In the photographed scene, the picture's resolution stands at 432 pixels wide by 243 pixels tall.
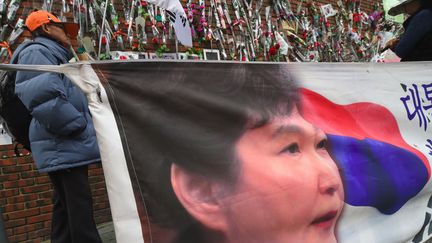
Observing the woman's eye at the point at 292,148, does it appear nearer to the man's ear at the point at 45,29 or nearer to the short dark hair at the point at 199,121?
the short dark hair at the point at 199,121

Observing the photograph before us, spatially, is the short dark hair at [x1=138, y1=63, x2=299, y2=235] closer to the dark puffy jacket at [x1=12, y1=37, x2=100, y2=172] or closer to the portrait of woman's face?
the portrait of woman's face

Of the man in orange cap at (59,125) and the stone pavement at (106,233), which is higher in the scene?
the man in orange cap at (59,125)

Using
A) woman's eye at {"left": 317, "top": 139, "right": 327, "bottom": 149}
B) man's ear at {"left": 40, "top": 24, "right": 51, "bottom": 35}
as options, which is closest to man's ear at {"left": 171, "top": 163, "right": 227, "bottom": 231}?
woman's eye at {"left": 317, "top": 139, "right": 327, "bottom": 149}

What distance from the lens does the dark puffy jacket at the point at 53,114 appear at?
2.60 meters

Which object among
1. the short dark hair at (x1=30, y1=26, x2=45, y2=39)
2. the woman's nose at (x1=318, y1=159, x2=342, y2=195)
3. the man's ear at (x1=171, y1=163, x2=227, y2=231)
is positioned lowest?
the woman's nose at (x1=318, y1=159, x2=342, y2=195)

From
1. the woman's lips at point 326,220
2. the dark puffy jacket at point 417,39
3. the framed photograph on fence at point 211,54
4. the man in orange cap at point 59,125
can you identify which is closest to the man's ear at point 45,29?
the man in orange cap at point 59,125

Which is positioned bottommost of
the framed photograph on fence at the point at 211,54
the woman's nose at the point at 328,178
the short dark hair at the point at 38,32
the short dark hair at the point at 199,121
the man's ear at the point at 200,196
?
the woman's nose at the point at 328,178

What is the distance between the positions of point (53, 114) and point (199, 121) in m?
1.04

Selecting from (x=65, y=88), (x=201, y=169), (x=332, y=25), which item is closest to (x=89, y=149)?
(x=65, y=88)

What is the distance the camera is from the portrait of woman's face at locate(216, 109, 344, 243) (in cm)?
210

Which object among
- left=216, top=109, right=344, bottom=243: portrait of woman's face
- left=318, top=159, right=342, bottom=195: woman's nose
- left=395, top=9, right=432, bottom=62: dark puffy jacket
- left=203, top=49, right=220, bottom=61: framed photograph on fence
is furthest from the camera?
left=203, top=49, right=220, bottom=61: framed photograph on fence

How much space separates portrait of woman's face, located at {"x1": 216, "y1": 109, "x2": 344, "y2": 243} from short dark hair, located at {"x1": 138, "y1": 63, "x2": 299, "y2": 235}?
80mm

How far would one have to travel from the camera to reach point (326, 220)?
2434 mm

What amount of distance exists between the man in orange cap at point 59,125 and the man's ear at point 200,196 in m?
1.08
